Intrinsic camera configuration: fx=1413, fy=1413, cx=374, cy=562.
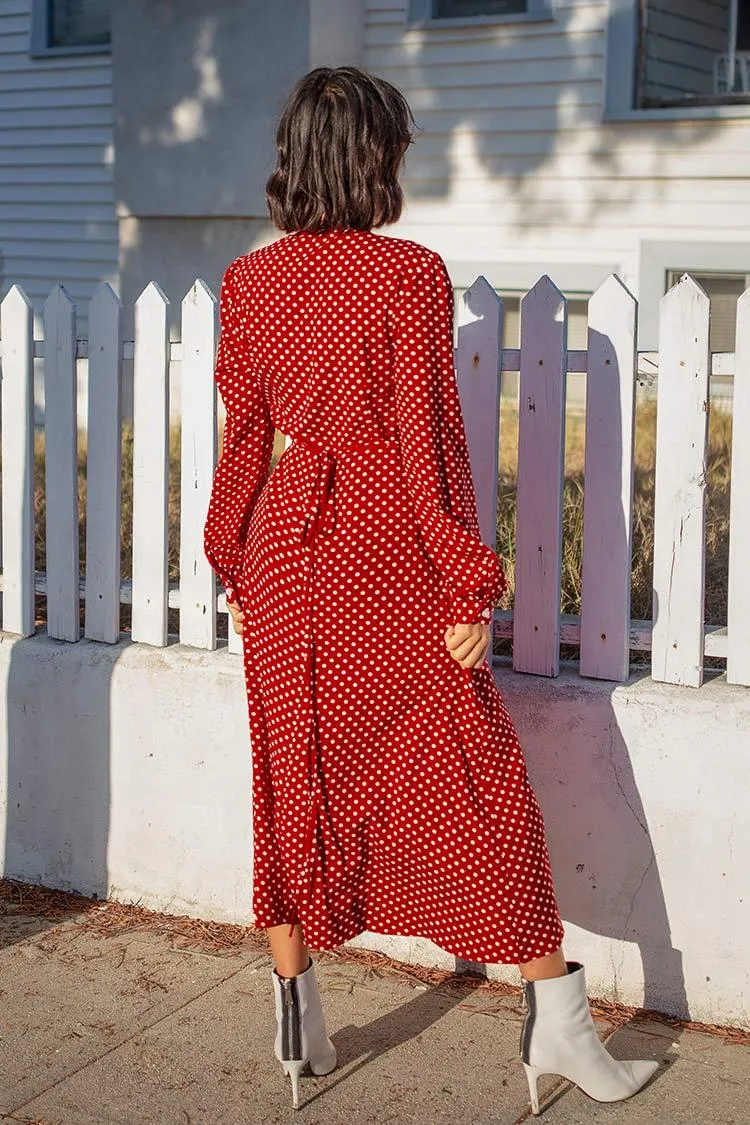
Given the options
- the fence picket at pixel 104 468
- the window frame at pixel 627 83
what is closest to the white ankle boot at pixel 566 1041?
the fence picket at pixel 104 468

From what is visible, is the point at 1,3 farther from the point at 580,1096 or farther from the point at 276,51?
the point at 580,1096

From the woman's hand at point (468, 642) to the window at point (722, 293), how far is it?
7.40m

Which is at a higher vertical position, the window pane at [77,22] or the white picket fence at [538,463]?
the window pane at [77,22]

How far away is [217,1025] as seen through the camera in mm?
3398

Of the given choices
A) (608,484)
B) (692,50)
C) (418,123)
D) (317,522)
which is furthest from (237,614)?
(692,50)

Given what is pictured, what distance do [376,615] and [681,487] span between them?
96cm

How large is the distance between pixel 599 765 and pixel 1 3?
429 inches

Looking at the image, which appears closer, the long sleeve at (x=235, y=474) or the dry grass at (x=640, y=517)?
the long sleeve at (x=235, y=474)

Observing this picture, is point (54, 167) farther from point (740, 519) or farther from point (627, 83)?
point (740, 519)

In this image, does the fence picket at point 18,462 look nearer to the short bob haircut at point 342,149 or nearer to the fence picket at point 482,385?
the fence picket at point 482,385

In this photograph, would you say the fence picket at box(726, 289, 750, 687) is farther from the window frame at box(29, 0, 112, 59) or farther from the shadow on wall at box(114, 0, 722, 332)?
the window frame at box(29, 0, 112, 59)

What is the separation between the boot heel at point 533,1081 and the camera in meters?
2.92

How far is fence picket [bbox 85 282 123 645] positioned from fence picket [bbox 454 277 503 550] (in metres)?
1.07

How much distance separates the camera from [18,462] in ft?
14.3
